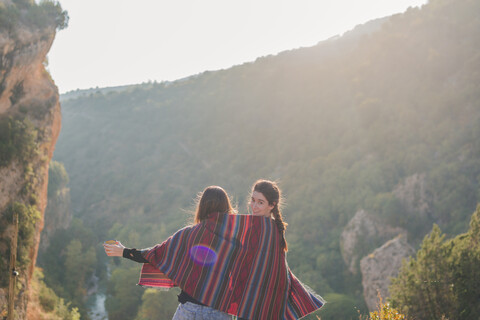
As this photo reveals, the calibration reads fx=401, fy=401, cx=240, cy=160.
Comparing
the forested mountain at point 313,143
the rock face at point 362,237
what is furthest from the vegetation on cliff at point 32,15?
the rock face at point 362,237

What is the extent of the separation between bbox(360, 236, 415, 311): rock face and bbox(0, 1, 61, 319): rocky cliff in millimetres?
14700

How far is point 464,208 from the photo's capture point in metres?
25.9

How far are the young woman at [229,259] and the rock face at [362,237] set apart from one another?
24.8 meters

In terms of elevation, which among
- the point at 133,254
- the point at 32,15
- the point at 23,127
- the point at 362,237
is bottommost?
the point at 362,237

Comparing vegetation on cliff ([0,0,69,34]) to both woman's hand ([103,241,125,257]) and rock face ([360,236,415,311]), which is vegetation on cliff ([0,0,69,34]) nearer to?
woman's hand ([103,241,125,257])

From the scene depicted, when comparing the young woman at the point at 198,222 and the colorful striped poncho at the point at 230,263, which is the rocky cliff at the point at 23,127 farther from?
the colorful striped poncho at the point at 230,263

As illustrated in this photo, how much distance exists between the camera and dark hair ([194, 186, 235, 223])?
3000 millimetres

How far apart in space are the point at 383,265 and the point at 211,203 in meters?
18.4

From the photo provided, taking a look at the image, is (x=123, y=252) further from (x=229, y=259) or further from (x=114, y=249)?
(x=229, y=259)

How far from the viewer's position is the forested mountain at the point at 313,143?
28.7 metres

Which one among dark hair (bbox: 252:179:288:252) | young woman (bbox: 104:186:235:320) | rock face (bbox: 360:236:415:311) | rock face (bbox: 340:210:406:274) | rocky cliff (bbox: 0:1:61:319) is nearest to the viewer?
young woman (bbox: 104:186:235:320)

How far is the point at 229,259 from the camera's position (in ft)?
9.93

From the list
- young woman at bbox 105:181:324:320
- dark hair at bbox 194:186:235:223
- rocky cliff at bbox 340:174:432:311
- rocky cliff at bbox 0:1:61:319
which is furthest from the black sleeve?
rocky cliff at bbox 340:174:432:311

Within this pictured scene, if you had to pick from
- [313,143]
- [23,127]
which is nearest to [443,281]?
[23,127]
